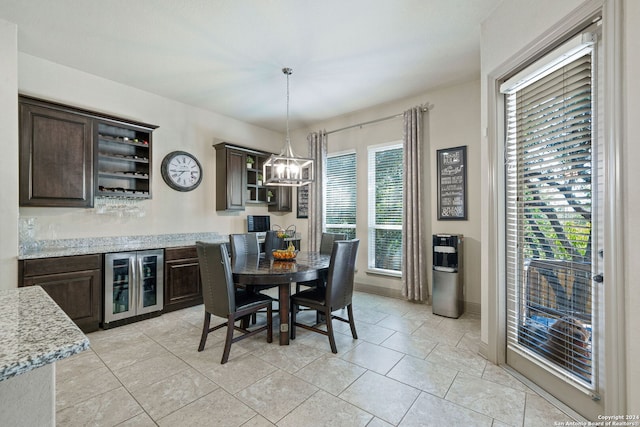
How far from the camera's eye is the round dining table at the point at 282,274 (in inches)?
101

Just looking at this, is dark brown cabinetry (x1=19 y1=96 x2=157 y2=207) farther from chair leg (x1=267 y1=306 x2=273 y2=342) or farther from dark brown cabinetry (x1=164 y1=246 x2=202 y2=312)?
chair leg (x1=267 y1=306 x2=273 y2=342)

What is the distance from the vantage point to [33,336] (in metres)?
0.74

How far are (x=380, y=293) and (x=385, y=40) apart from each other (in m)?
3.51

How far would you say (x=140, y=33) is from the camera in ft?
9.20

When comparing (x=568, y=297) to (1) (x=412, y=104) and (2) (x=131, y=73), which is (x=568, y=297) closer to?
(1) (x=412, y=104)

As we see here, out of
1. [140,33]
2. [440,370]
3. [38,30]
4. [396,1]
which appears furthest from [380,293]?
[38,30]

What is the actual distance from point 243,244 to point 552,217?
3216 mm

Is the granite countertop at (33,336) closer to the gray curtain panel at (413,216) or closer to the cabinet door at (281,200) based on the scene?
the gray curtain panel at (413,216)

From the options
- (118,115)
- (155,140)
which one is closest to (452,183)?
(155,140)

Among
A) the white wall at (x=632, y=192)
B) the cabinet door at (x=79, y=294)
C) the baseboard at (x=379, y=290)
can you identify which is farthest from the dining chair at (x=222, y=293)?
the white wall at (x=632, y=192)

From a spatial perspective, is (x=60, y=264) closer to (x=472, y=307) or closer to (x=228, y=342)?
(x=228, y=342)

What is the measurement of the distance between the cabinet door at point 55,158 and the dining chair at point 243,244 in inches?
66.8

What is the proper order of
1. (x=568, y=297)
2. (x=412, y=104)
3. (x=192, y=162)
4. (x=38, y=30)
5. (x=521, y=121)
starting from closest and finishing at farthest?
(x=568, y=297)
(x=521, y=121)
(x=38, y=30)
(x=412, y=104)
(x=192, y=162)

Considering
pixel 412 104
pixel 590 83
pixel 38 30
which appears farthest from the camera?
pixel 412 104
